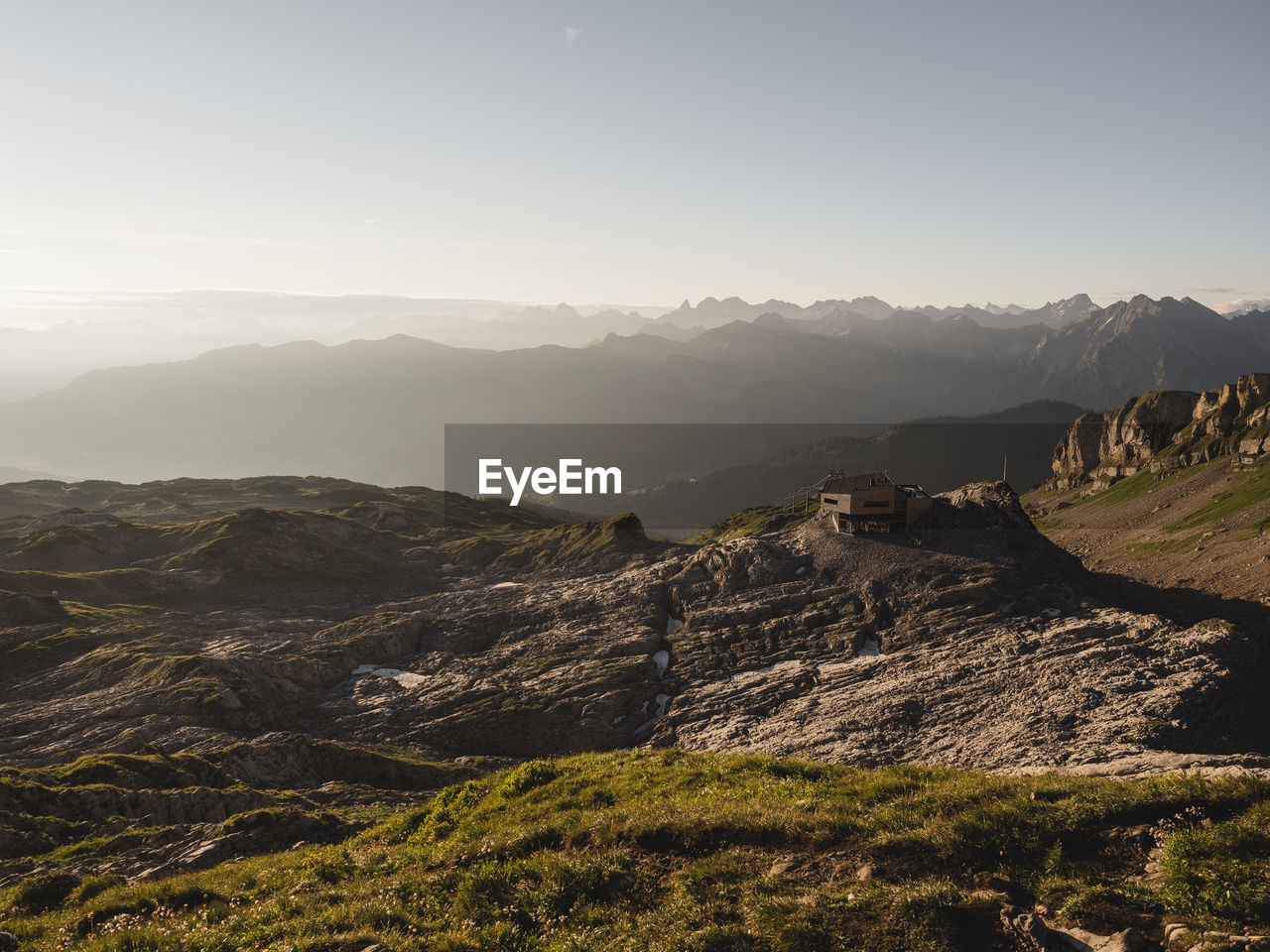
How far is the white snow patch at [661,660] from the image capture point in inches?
3003

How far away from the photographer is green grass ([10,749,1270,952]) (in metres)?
14.4

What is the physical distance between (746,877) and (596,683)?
194ft

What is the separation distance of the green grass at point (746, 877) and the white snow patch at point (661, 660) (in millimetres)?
50852

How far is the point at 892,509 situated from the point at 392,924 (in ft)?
258

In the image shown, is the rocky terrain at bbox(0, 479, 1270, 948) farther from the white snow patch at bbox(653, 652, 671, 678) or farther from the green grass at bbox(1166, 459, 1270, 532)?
the green grass at bbox(1166, 459, 1270, 532)

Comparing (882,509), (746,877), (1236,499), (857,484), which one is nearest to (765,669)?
(882,509)

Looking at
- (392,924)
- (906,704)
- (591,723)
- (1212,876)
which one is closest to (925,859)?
(1212,876)

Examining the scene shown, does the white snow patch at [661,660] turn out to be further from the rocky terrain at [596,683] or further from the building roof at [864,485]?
the building roof at [864,485]

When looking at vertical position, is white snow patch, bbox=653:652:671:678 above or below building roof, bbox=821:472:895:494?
below

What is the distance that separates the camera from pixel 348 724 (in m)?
73.6

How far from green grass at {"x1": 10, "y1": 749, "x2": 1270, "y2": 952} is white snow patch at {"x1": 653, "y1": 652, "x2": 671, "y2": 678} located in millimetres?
A: 50852

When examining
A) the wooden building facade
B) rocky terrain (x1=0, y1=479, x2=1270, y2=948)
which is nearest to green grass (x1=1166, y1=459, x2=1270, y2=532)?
rocky terrain (x1=0, y1=479, x2=1270, y2=948)

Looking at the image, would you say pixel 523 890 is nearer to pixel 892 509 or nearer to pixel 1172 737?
pixel 1172 737

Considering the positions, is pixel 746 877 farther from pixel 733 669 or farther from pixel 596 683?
pixel 596 683
